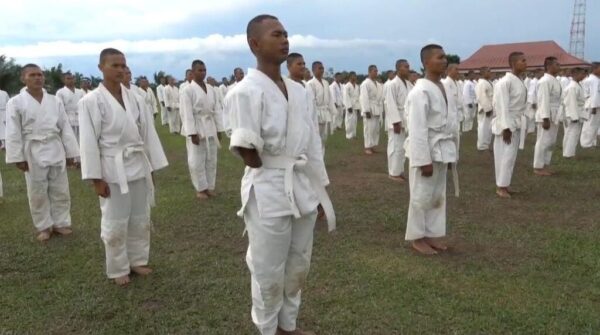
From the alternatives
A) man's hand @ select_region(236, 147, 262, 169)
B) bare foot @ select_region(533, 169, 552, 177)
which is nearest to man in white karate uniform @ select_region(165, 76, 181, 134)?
bare foot @ select_region(533, 169, 552, 177)

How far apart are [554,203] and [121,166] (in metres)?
5.91

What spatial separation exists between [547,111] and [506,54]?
41078 millimetres

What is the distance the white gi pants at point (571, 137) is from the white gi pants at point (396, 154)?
12.5 ft

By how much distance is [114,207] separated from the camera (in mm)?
4871

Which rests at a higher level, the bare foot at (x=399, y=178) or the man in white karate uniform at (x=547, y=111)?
the man in white karate uniform at (x=547, y=111)

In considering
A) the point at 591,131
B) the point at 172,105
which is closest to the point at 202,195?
the point at 591,131

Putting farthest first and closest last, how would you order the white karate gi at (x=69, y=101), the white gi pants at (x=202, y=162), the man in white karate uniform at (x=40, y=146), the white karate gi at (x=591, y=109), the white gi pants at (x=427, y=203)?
the white karate gi at (x=69, y=101) < the white karate gi at (x=591, y=109) < the white gi pants at (x=202, y=162) < the man in white karate uniform at (x=40, y=146) < the white gi pants at (x=427, y=203)

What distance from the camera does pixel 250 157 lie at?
3277mm

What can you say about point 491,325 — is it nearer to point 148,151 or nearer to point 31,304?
→ point 148,151

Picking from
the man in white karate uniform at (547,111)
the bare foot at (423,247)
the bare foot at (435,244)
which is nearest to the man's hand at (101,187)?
the bare foot at (423,247)

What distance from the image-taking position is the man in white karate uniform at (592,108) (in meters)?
11.9

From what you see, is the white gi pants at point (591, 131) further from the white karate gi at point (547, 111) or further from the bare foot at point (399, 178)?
the bare foot at point (399, 178)

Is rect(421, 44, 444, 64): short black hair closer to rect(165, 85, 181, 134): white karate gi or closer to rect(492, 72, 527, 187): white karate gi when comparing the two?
rect(492, 72, 527, 187): white karate gi

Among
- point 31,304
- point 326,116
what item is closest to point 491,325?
point 31,304
